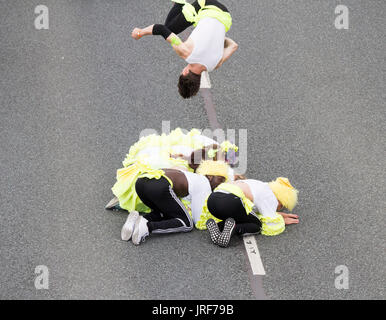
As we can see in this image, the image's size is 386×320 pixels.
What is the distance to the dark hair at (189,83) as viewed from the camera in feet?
19.2

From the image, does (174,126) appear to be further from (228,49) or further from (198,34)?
(198,34)

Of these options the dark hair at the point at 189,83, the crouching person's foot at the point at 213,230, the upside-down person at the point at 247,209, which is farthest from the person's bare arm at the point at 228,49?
the crouching person's foot at the point at 213,230

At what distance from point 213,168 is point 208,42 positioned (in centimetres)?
124

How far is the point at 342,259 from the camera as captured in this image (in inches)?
235

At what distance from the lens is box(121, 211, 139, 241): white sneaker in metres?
6.02

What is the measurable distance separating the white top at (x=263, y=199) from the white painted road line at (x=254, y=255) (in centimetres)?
26

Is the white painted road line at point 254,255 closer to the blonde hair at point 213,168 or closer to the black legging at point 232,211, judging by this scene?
the black legging at point 232,211

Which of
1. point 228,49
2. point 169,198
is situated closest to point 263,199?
point 169,198

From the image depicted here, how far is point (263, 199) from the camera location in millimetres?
6152

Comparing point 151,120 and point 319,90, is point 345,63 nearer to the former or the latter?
point 319,90

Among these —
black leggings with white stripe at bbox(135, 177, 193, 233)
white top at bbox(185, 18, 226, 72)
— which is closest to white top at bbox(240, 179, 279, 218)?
black leggings with white stripe at bbox(135, 177, 193, 233)

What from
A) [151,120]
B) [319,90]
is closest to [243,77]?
[319,90]

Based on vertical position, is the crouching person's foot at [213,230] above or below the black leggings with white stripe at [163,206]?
below

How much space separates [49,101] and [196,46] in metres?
2.99
